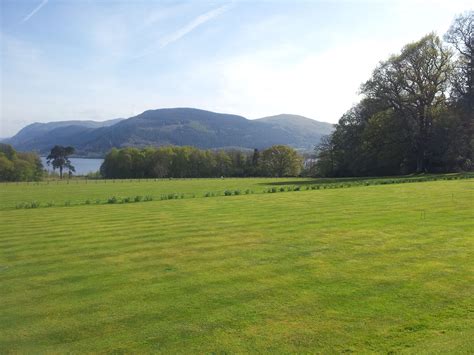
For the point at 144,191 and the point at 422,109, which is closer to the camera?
the point at 144,191

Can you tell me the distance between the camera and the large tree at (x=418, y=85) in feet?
193

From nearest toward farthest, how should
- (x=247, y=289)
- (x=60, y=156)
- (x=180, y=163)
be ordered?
1. (x=247, y=289)
2. (x=180, y=163)
3. (x=60, y=156)

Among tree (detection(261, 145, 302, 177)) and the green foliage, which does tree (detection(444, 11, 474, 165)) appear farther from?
tree (detection(261, 145, 302, 177))

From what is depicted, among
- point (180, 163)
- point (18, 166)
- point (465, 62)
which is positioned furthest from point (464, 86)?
point (18, 166)

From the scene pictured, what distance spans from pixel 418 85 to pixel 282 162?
58252 mm

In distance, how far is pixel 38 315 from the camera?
7.52 meters

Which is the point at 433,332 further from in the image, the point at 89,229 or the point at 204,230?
the point at 89,229

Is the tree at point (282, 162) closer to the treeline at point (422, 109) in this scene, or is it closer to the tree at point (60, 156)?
the treeline at point (422, 109)

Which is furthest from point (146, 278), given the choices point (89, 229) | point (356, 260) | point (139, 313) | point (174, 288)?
point (89, 229)

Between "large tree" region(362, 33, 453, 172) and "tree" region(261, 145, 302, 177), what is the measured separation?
5183 centimetres

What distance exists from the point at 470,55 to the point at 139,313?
63.3 m

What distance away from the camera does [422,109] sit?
61594 millimetres

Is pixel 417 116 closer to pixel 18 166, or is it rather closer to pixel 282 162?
pixel 282 162

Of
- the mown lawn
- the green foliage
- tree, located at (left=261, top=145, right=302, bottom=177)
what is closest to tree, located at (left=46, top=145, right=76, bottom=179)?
tree, located at (left=261, top=145, right=302, bottom=177)
